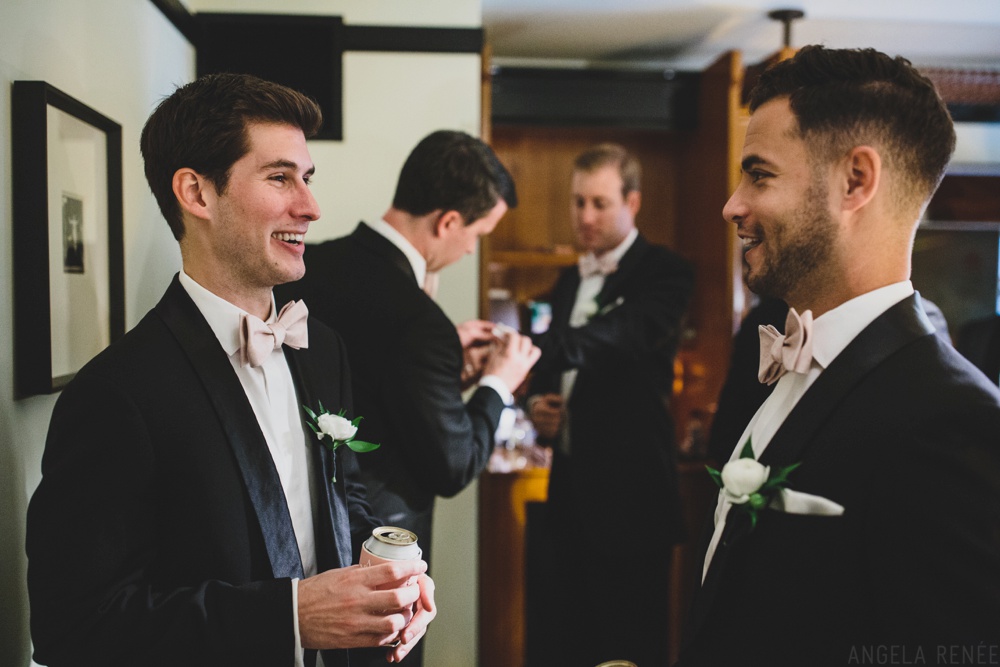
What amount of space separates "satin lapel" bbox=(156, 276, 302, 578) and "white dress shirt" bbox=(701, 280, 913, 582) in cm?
65

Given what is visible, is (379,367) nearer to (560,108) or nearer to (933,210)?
(560,108)

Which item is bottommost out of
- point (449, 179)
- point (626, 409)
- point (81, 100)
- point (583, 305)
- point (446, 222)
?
point (626, 409)

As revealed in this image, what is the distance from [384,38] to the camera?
10.0ft

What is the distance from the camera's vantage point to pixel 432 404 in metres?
1.93

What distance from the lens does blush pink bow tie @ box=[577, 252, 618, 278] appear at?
3.02 meters

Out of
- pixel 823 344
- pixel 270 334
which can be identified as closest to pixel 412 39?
pixel 270 334

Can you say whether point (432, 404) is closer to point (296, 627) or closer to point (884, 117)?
point (296, 627)

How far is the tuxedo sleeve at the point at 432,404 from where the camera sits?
192 centimetres

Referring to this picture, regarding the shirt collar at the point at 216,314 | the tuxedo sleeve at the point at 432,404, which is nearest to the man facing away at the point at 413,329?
the tuxedo sleeve at the point at 432,404

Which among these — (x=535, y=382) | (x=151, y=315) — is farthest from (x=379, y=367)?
(x=535, y=382)

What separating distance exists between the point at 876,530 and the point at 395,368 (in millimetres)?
1190

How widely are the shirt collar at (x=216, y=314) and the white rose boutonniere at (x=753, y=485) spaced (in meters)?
0.80

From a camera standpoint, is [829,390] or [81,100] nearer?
[829,390]

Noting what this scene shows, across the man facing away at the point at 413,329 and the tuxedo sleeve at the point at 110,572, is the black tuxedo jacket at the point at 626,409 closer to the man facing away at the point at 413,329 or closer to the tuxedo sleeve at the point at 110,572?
the man facing away at the point at 413,329
